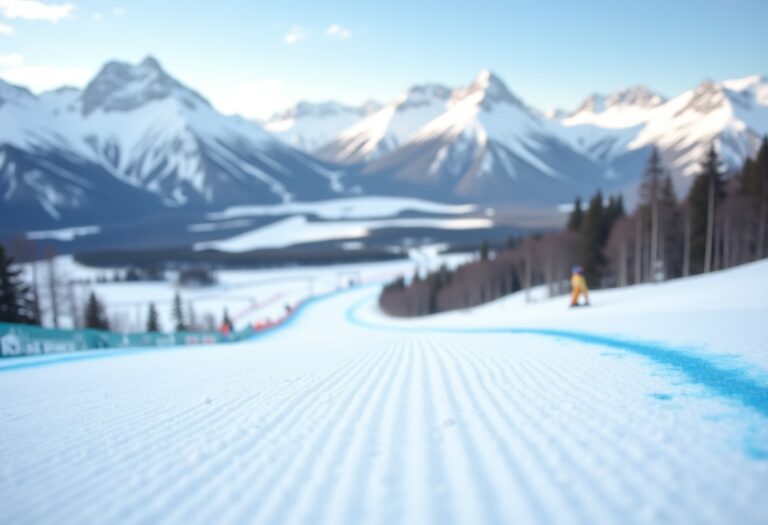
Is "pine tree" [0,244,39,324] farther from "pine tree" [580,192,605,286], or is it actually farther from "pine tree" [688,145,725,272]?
"pine tree" [580,192,605,286]

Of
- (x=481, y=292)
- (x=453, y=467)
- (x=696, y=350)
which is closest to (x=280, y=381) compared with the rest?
(x=453, y=467)

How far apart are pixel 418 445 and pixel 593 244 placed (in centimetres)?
4397

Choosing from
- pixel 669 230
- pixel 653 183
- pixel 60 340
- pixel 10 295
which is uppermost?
pixel 653 183

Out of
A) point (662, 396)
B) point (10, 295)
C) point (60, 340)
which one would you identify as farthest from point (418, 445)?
point (10, 295)

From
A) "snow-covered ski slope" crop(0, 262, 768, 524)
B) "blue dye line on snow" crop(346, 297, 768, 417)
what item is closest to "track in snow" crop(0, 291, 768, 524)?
"snow-covered ski slope" crop(0, 262, 768, 524)

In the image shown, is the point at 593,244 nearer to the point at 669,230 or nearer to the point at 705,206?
the point at 669,230

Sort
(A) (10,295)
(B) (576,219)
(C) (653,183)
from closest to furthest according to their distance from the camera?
(A) (10,295) < (C) (653,183) < (B) (576,219)

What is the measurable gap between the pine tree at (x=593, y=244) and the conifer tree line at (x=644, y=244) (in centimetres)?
9

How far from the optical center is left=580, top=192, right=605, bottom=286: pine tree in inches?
1645

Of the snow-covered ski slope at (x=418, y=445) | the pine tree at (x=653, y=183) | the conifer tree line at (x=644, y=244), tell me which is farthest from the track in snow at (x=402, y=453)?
the conifer tree line at (x=644, y=244)

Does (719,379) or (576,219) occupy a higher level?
(576,219)

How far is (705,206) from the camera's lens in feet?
107

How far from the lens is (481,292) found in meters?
53.6

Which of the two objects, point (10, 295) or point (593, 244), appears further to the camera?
point (593, 244)
